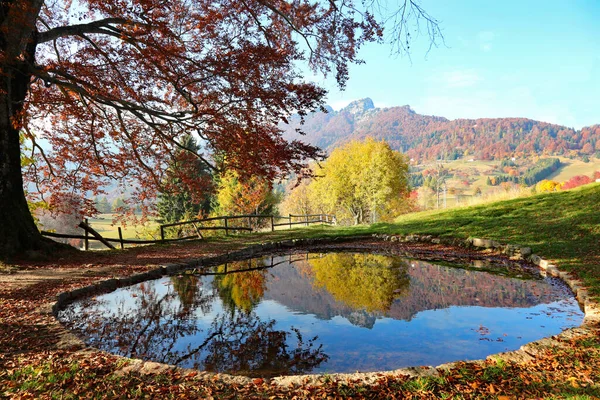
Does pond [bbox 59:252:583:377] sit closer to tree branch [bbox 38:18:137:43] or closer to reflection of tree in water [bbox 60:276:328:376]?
reflection of tree in water [bbox 60:276:328:376]

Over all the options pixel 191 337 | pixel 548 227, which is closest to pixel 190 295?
pixel 191 337

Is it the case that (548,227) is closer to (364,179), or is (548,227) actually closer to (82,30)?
(82,30)

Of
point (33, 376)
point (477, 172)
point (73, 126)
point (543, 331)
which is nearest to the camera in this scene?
point (33, 376)

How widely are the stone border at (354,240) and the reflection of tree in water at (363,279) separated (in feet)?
8.40

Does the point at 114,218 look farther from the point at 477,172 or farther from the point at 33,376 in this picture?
the point at 477,172

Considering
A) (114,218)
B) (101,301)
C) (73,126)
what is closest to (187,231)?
(114,218)

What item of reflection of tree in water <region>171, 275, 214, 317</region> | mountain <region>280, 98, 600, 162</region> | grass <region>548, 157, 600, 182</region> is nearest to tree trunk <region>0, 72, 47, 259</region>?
reflection of tree in water <region>171, 275, 214, 317</region>

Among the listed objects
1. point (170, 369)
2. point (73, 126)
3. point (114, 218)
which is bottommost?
point (170, 369)

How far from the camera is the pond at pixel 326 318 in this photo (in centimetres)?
424

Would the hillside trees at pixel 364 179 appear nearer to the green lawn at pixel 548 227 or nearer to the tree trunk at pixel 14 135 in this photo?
the green lawn at pixel 548 227

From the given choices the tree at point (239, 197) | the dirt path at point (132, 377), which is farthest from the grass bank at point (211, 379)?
the tree at point (239, 197)

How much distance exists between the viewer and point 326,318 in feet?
18.6

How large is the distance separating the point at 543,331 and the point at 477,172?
341 ft

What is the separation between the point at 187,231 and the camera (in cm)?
2766
